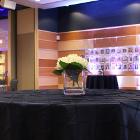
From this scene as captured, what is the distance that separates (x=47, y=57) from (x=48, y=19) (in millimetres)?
1098

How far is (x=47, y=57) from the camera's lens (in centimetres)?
829

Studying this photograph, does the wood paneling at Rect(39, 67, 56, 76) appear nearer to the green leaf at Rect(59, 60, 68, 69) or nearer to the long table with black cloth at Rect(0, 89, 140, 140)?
the green leaf at Rect(59, 60, 68, 69)

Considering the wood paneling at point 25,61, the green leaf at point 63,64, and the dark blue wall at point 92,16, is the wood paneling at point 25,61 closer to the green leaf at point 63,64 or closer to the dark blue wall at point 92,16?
the dark blue wall at point 92,16

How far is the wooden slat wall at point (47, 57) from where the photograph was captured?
808 centimetres

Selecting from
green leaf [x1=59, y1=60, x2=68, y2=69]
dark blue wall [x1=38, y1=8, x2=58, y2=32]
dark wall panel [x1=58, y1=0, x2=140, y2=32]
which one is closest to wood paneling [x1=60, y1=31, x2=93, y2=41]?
dark wall panel [x1=58, y1=0, x2=140, y2=32]

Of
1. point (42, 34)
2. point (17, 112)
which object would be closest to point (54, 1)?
point (42, 34)

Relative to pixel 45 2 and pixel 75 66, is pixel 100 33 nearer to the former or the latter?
pixel 45 2

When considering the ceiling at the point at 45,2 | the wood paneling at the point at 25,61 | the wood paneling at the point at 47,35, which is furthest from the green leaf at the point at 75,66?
the wood paneling at the point at 47,35

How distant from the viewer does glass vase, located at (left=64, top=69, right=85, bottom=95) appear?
8.34ft

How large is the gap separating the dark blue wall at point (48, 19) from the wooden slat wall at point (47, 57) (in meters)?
0.15

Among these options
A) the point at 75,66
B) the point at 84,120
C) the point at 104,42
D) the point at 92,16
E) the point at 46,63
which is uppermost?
the point at 92,16

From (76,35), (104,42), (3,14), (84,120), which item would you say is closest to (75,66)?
(84,120)

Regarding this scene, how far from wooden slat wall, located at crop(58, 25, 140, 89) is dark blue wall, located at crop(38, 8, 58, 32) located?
0.34 meters

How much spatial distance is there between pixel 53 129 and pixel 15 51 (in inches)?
264
